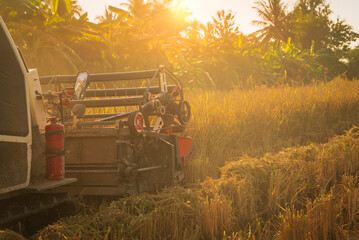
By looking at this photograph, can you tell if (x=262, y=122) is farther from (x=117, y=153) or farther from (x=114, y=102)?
(x=117, y=153)

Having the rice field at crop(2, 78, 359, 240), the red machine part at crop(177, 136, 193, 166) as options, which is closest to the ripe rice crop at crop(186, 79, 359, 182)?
the rice field at crop(2, 78, 359, 240)

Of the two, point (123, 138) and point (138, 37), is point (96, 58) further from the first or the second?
point (123, 138)

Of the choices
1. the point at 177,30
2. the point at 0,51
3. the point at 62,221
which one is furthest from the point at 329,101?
the point at 177,30

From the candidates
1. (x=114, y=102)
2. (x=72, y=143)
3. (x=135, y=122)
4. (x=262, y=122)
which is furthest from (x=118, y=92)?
(x=262, y=122)

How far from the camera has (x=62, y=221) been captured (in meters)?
3.12

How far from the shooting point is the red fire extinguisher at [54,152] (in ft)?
8.98

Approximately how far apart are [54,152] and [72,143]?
142 centimetres

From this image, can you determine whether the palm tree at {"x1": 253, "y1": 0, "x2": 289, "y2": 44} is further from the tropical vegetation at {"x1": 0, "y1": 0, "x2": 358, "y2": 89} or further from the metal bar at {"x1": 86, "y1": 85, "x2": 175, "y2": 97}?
the metal bar at {"x1": 86, "y1": 85, "x2": 175, "y2": 97}

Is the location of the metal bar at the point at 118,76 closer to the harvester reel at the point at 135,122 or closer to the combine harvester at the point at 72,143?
the combine harvester at the point at 72,143

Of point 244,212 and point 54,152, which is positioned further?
point 244,212

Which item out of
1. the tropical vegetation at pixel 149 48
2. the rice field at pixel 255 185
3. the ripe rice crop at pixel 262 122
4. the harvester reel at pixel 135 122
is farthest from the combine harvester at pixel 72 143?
the tropical vegetation at pixel 149 48

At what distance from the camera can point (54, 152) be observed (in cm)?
275

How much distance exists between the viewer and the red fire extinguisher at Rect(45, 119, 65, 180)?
2738mm

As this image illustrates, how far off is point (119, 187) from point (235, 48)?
13.0m
